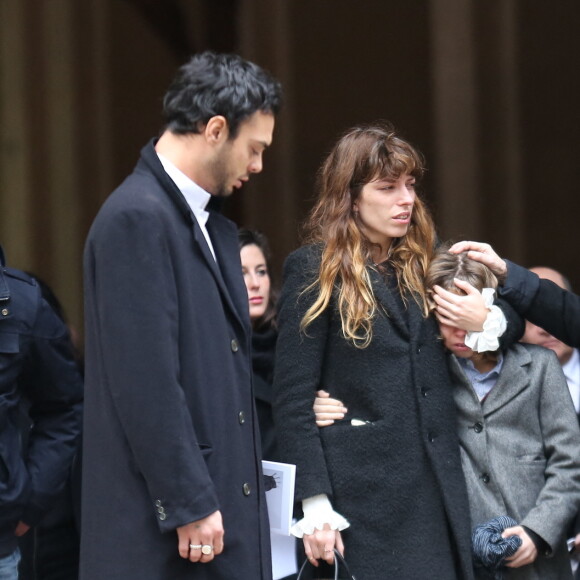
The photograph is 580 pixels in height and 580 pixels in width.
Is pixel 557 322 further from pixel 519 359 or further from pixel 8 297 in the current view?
pixel 8 297

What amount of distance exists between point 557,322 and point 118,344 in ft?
5.03

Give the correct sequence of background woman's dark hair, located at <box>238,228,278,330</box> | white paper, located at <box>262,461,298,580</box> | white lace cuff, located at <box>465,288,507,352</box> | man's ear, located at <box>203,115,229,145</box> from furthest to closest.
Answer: background woman's dark hair, located at <box>238,228,278,330</box> < white lace cuff, located at <box>465,288,507,352</box> < white paper, located at <box>262,461,298,580</box> < man's ear, located at <box>203,115,229,145</box>

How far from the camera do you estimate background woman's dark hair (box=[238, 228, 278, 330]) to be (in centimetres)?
434

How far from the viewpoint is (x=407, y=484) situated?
3170 millimetres

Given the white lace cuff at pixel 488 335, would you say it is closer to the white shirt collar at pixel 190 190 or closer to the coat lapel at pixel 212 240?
the coat lapel at pixel 212 240

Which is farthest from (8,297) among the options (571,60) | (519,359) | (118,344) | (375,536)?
(571,60)

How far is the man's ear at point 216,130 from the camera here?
8.92 feet

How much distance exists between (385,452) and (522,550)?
1.53ft

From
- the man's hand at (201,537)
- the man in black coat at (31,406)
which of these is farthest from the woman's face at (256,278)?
the man's hand at (201,537)

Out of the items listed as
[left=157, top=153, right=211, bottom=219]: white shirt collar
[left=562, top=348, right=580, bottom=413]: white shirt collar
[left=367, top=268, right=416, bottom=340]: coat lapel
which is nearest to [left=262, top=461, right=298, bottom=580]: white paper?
[left=367, top=268, right=416, bottom=340]: coat lapel

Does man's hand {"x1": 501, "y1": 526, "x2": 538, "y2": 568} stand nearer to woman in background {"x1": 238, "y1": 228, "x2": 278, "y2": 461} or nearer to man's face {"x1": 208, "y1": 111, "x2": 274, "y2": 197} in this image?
woman in background {"x1": 238, "y1": 228, "x2": 278, "y2": 461}

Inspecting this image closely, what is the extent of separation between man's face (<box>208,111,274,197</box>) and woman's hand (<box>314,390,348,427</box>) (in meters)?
0.75

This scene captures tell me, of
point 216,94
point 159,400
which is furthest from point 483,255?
point 159,400

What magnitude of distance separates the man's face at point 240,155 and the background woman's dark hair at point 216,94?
0.07ft
